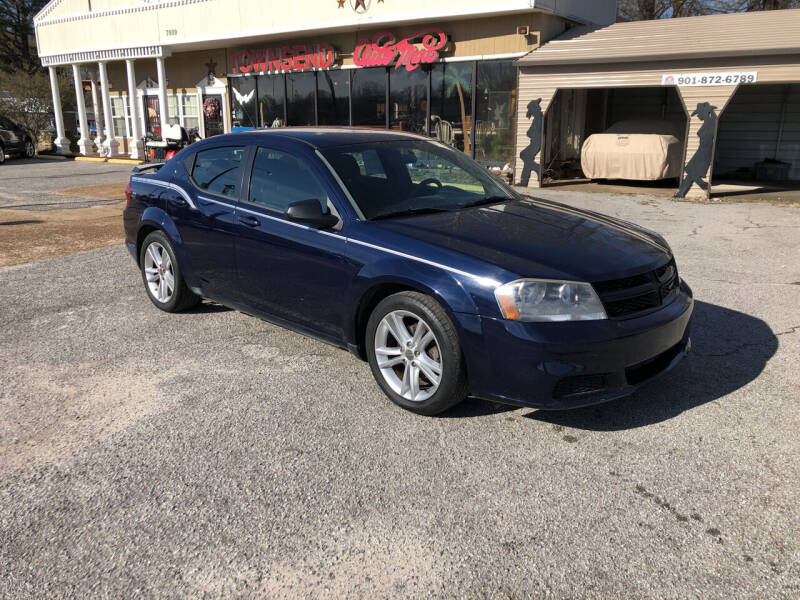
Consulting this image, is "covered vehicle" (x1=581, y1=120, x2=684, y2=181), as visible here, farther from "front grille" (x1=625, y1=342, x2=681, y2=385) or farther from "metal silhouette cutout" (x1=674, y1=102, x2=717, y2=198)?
"front grille" (x1=625, y1=342, x2=681, y2=385)

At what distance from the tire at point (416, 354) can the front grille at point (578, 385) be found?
508 mm

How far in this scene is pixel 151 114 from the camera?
25.1 meters

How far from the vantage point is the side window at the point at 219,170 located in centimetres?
484

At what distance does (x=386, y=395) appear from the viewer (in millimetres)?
3969

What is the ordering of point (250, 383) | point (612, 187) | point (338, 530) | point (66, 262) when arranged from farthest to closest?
point (612, 187) → point (66, 262) → point (250, 383) → point (338, 530)

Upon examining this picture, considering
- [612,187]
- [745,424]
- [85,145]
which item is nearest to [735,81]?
[612,187]

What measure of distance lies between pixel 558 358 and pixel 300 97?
19301 mm

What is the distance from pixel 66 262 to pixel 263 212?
455cm

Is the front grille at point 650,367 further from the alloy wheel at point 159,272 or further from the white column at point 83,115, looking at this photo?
the white column at point 83,115

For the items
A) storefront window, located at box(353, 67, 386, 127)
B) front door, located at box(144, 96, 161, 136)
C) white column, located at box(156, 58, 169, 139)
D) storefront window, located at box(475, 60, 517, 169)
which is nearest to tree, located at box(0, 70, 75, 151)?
front door, located at box(144, 96, 161, 136)

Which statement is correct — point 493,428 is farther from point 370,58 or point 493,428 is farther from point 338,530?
point 370,58

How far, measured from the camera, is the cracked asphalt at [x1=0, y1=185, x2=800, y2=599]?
2490 mm

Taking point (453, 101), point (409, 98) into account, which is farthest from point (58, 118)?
point (453, 101)

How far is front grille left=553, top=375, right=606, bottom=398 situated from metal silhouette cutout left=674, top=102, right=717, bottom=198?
12.0 meters
